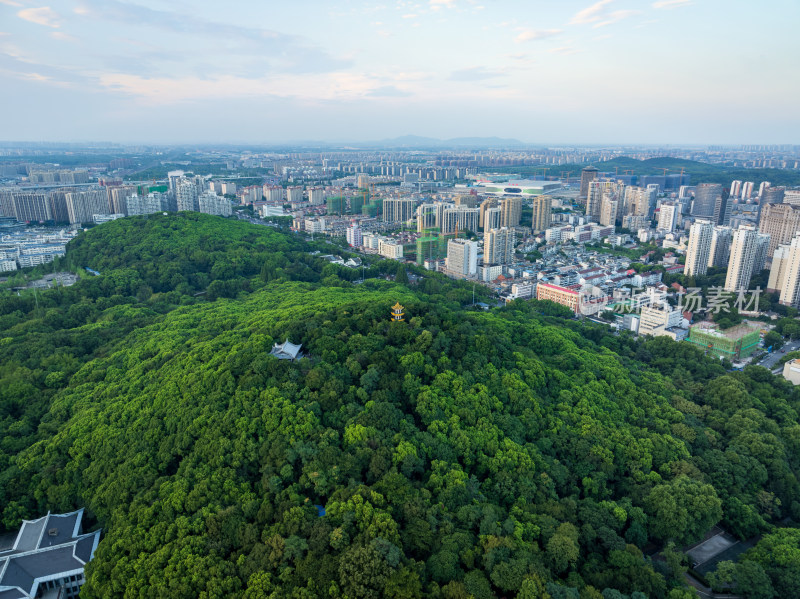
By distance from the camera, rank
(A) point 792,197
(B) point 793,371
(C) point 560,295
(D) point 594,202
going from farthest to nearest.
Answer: (D) point 594,202
(A) point 792,197
(C) point 560,295
(B) point 793,371

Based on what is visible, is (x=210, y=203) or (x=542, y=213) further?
(x=210, y=203)

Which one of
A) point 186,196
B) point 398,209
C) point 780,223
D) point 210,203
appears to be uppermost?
point 186,196

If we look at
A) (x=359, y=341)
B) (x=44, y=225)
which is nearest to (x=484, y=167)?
(x=44, y=225)

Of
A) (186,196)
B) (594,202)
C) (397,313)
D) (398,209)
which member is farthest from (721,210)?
(186,196)

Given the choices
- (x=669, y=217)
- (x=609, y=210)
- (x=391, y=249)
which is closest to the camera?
A: (x=391, y=249)

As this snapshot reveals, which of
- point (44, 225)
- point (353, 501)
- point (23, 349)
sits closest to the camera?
point (353, 501)

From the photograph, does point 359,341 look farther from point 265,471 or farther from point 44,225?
point 44,225

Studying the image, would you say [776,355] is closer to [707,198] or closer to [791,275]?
[791,275]
